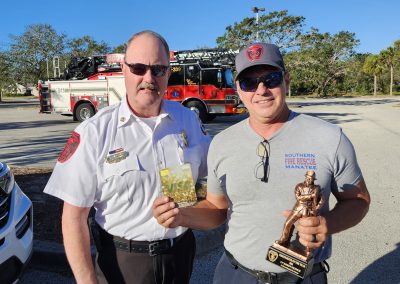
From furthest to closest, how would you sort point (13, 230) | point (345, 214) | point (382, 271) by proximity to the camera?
point (382, 271), point (13, 230), point (345, 214)

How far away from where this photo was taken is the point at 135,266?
2.01m

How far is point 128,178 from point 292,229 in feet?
2.72

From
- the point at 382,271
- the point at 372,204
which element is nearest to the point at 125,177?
the point at 382,271

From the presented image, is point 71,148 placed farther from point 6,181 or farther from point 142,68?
point 6,181

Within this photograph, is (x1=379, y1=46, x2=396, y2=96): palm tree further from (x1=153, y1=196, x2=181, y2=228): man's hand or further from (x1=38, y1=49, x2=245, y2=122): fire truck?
(x1=153, y1=196, x2=181, y2=228): man's hand

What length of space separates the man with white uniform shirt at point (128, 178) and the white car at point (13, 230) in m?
1.21

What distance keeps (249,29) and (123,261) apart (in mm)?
30507

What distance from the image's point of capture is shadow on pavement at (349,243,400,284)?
3578 mm

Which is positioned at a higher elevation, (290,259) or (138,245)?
(290,259)

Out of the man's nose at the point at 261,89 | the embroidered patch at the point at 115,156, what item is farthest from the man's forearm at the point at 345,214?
the embroidered patch at the point at 115,156

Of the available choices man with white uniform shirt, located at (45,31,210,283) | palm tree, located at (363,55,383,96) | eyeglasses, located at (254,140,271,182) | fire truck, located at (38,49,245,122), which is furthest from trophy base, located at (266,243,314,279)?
palm tree, located at (363,55,383,96)

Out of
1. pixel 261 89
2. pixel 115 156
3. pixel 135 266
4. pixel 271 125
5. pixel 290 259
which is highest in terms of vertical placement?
pixel 261 89

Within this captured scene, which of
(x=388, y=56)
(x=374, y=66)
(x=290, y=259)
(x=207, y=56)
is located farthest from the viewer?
(x=374, y=66)

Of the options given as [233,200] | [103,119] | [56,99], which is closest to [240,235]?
[233,200]
